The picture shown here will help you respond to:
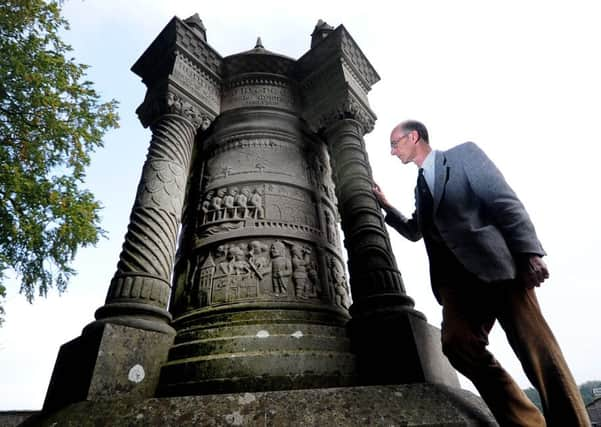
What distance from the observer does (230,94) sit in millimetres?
5672

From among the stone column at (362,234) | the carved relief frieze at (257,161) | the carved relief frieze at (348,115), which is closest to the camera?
the stone column at (362,234)

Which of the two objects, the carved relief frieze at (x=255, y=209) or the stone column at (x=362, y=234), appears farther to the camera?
the carved relief frieze at (x=255, y=209)

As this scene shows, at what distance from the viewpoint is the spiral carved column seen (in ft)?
9.78

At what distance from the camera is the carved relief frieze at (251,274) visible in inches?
145

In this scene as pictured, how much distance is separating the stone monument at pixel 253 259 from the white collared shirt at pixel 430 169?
51.5 inches

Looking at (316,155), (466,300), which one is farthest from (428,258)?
(316,155)

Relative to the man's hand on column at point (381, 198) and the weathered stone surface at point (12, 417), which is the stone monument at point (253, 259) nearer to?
the man's hand on column at point (381, 198)

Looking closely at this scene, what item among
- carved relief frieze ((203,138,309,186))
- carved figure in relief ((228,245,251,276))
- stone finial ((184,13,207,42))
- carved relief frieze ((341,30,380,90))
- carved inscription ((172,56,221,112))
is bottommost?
carved figure in relief ((228,245,251,276))

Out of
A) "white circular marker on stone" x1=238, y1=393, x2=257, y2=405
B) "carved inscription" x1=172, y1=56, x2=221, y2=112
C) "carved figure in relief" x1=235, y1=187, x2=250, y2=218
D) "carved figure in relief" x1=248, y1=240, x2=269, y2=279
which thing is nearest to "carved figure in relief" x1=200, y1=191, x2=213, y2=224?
"carved figure in relief" x1=235, y1=187, x2=250, y2=218

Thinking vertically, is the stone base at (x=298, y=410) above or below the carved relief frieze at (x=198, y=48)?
below

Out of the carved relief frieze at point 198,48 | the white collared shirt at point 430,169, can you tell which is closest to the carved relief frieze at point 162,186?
the carved relief frieze at point 198,48

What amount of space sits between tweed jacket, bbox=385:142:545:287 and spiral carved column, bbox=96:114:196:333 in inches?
97.2

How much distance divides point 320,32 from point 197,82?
252cm

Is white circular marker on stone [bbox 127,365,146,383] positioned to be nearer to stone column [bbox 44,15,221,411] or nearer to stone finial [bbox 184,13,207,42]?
stone column [bbox 44,15,221,411]
